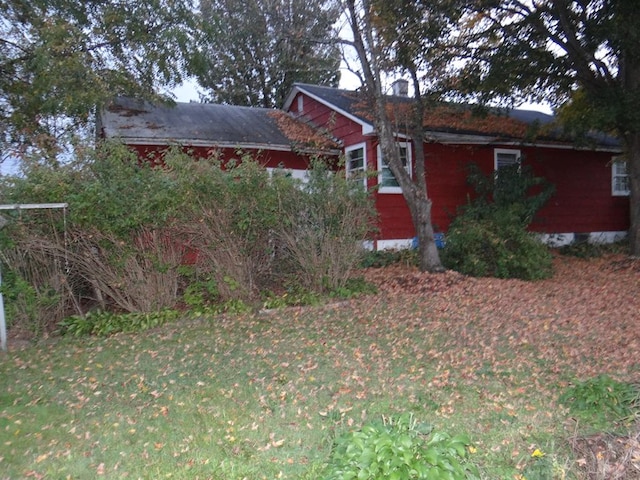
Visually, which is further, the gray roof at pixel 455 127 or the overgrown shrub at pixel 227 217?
the gray roof at pixel 455 127

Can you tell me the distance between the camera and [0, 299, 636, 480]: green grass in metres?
3.72

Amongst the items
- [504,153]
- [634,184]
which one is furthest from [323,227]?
[504,153]

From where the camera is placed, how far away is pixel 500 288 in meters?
9.24

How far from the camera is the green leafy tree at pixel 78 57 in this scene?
38.7 feet

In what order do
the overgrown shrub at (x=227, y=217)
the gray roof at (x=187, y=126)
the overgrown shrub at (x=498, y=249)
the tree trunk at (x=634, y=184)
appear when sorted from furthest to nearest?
the gray roof at (x=187, y=126) < the tree trunk at (x=634, y=184) < the overgrown shrub at (x=498, y=249) < the overgrown shrub at (x=227, y=217)

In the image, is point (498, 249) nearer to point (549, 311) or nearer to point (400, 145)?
point (549, 311)

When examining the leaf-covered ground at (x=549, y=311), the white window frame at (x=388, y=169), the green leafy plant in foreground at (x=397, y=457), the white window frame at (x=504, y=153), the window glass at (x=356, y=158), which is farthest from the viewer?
the white window frame at (x=504, y=153)

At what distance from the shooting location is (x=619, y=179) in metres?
18.2

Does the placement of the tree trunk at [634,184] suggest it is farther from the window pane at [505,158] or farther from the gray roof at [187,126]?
the gray roof at [187,126]

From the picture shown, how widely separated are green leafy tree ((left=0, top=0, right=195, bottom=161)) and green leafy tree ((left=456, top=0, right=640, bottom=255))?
761cm

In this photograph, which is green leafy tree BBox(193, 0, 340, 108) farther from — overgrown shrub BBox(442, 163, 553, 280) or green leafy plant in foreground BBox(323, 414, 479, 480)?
green leafy plant in foreground BBox(323, 414, 479, 480)

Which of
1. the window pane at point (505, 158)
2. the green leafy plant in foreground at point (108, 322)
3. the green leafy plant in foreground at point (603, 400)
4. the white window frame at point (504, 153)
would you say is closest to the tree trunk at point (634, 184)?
the white window frame at point (504, 153)

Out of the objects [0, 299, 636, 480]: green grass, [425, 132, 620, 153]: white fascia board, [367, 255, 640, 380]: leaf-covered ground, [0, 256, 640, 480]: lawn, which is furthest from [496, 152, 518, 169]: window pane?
[0, 299, 636, 480]: green grass

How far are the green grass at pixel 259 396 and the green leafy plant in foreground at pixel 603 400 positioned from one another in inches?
7.8
